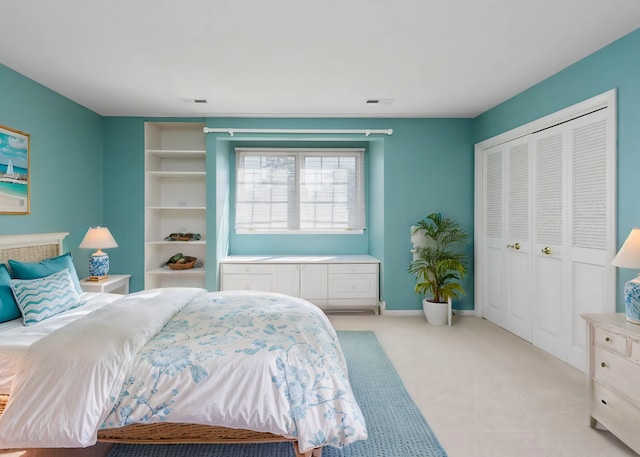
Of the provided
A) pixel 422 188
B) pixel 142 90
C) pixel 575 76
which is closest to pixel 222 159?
pixel 142 90

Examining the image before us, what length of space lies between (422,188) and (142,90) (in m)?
3.29

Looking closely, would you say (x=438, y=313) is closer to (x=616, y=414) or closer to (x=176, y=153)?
(x=616, y=414)

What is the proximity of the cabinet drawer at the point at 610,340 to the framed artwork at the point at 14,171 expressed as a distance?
14.1 feet

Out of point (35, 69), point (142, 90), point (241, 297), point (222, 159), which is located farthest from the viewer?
point (222, 159)

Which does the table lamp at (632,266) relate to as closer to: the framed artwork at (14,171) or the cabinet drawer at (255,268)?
the cabinet drawer at (255,268)

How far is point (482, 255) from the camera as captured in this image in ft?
15.5

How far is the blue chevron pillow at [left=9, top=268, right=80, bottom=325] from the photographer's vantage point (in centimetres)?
260

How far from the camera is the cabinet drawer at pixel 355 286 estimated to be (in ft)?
Result: 16.1

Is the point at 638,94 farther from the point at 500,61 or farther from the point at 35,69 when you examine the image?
the point at 35,69

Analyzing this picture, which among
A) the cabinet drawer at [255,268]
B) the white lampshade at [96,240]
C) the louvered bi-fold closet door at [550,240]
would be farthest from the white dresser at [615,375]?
the white lampshade at [96,240]

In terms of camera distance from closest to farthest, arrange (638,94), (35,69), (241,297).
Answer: (638,94) < (241,297) < (35,69)

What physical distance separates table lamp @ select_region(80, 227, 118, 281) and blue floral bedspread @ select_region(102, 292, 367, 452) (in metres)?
2.26

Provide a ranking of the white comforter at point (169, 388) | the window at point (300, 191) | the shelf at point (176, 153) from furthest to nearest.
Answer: the window at point (300, 191) < the shelf at point (176, 153) < the white comforter at point (169, 388)

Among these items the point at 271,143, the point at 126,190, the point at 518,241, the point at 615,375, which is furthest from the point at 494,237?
the point at 126,190
